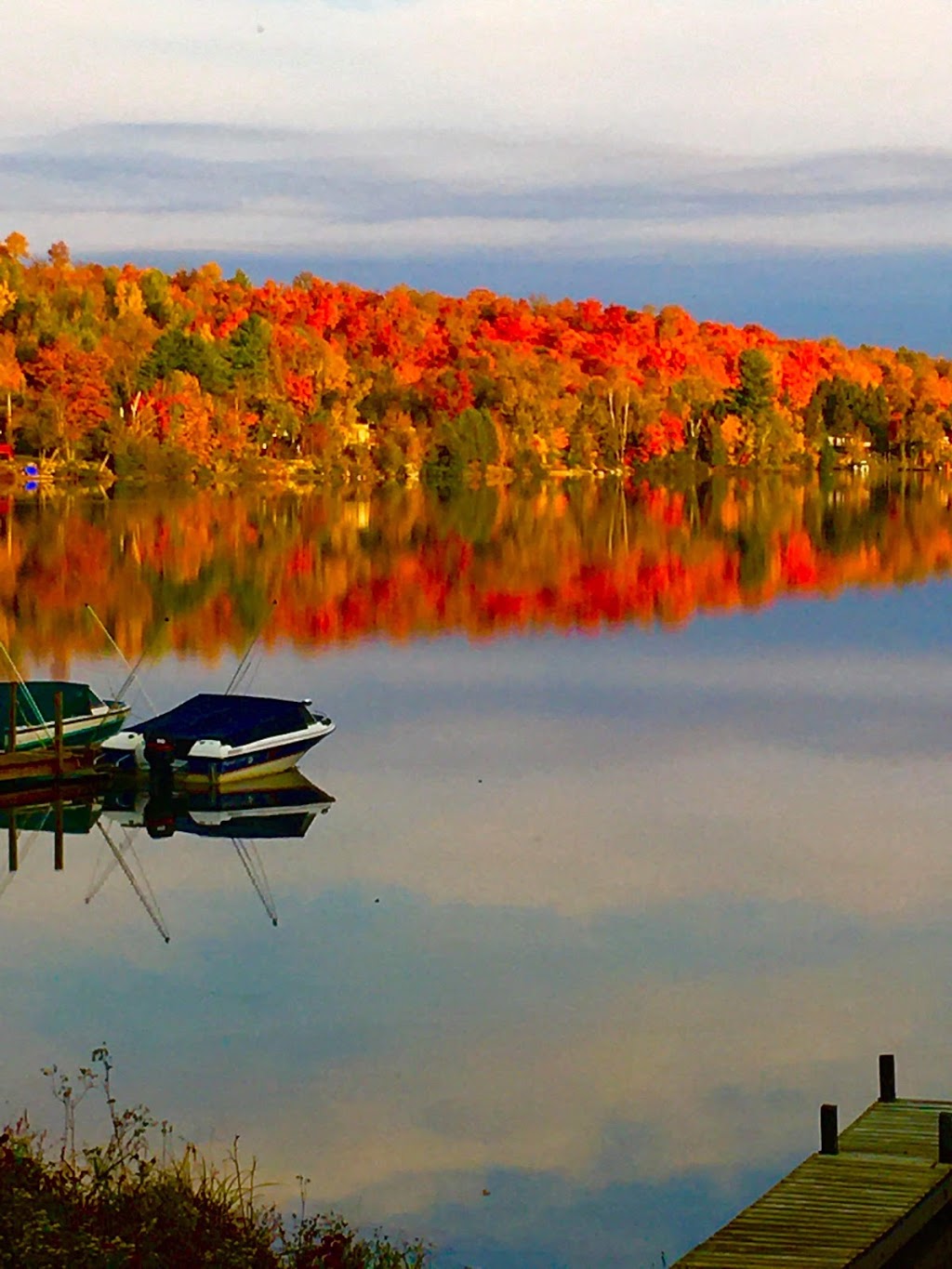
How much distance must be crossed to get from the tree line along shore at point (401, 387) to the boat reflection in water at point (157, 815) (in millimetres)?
52234

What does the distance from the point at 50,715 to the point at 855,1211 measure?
12432mm

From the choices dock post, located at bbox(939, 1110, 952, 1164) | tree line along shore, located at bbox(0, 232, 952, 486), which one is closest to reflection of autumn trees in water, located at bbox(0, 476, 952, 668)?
tree line along shore, located at bbox(0, 232, 952, 486)

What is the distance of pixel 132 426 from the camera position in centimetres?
7269

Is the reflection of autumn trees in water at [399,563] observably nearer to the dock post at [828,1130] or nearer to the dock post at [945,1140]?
the dock post at [828,1130]

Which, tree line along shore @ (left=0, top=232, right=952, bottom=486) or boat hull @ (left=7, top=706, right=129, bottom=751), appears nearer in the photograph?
boat hull @ (left=7, top=706, right=129, bottom=751)

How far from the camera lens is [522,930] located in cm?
1281

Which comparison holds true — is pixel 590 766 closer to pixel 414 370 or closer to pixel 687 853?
pixel 687 853

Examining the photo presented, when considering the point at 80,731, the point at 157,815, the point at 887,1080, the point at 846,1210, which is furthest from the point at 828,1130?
the point at 80,731

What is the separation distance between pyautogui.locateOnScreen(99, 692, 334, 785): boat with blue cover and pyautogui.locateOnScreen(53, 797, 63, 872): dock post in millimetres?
805

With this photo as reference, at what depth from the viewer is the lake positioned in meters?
9.07

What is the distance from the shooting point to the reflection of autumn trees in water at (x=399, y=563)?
102 feet

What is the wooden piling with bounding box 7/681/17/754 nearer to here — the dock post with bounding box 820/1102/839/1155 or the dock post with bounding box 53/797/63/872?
the dock post with bounding box 53/797/63/872

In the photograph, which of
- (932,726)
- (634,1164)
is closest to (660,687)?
(932,726)

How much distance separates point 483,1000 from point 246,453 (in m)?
68.1
